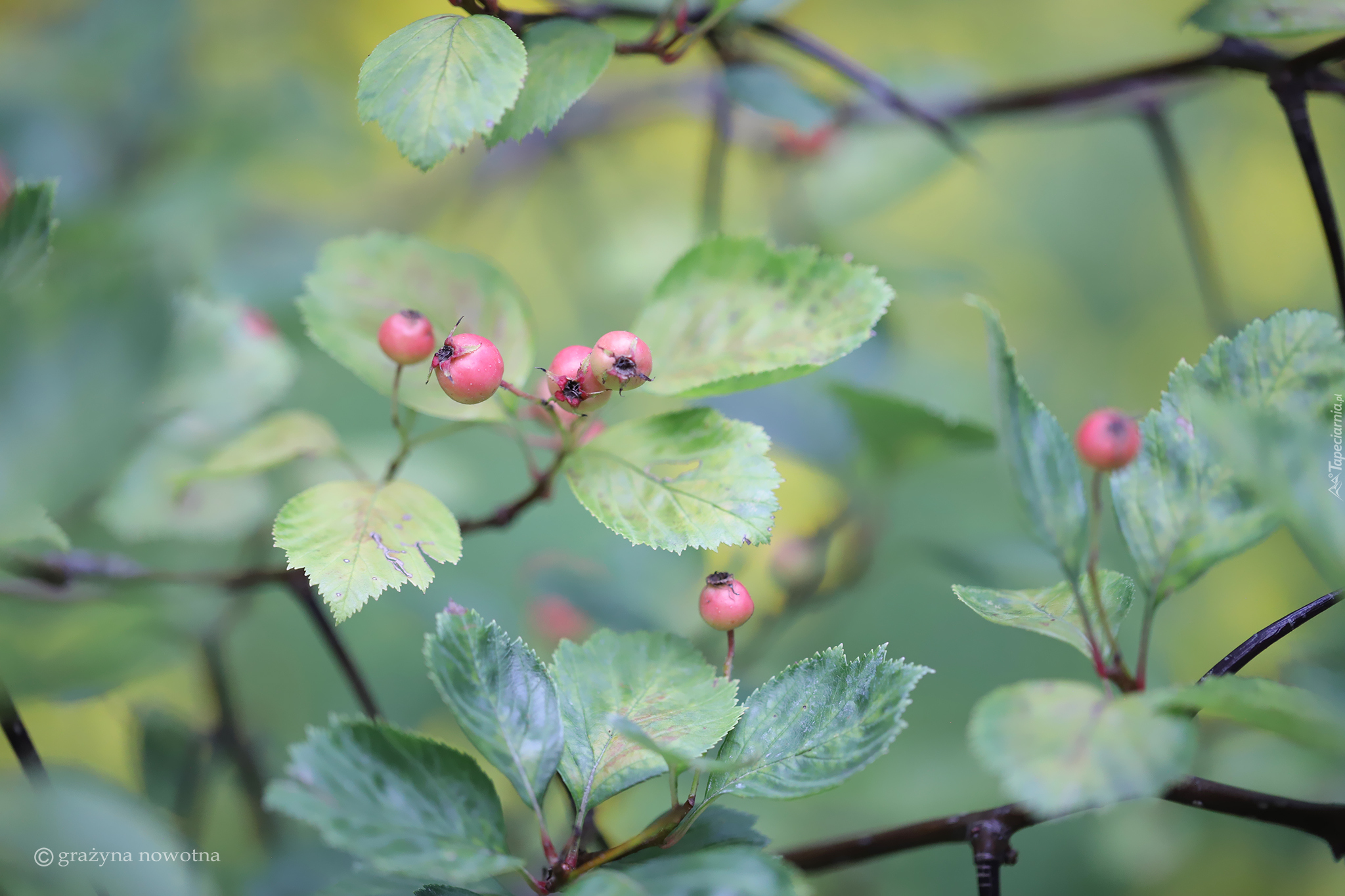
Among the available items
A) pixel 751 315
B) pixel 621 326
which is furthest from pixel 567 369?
pixel 621 326

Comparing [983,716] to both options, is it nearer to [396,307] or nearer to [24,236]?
[396,307]

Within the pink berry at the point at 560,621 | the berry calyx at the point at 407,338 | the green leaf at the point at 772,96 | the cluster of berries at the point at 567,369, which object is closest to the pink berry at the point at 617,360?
Answer: the cluster of berries at the point at 567,369

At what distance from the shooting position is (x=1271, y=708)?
306 millimetres

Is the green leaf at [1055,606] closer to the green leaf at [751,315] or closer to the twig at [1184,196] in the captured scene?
the green leaf at [751,315]

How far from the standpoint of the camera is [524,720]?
40 centimetres

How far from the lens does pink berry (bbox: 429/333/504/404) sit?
1.44 ft

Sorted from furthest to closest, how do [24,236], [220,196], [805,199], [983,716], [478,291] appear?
[805,199], [220,196], [478,291], [24,236], [983,716]

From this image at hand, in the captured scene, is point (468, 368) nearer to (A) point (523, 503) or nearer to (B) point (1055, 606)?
(A) point (523, 503)

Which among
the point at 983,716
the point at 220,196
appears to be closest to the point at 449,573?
the point at 220,196

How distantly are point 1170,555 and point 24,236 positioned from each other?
57cm

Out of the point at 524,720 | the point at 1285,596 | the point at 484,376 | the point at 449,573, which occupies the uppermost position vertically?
the point at 484,376

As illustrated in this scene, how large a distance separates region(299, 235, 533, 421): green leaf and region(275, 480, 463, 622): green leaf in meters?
0.07

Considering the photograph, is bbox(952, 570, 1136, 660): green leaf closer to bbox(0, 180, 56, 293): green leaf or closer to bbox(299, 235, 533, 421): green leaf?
bbox(299, 235, 533, 421): green leaf

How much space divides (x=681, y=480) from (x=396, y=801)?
0.21 m
